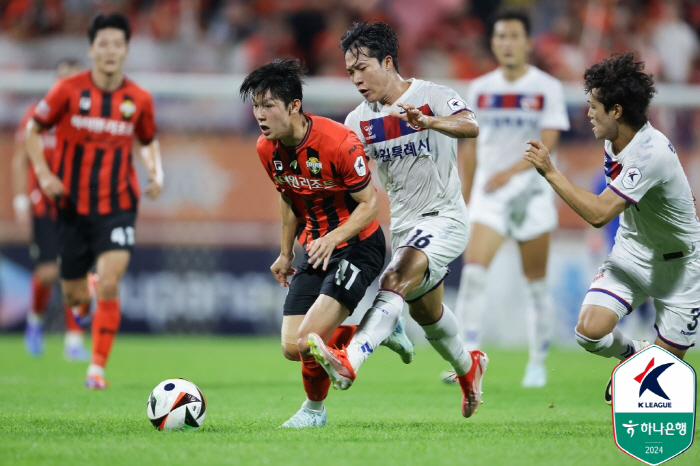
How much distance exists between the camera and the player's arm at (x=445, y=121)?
4980 millimetres

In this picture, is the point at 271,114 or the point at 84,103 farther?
the point at 84,103

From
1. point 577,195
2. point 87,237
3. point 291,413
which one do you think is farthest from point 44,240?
point 577,195

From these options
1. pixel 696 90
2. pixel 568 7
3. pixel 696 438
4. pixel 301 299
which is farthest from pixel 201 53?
pixel 696 438

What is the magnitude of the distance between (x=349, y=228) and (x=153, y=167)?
338 cm

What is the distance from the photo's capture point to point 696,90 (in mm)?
12508

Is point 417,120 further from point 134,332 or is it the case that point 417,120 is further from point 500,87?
point 134,332

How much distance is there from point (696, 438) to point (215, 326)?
8.24m

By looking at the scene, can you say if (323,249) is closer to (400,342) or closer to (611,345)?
(400,342)

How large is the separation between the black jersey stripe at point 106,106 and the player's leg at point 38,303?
10.5ft

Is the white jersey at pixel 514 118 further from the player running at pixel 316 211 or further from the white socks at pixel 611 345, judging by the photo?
the player running at pixel 316 211

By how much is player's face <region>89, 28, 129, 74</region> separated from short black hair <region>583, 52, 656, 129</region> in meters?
3.96

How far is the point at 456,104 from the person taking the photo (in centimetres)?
549

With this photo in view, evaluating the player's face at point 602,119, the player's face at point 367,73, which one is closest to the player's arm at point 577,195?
the player's face at point 602,119

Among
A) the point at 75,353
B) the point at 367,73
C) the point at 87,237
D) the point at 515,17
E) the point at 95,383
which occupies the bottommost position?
the point at 75,353
